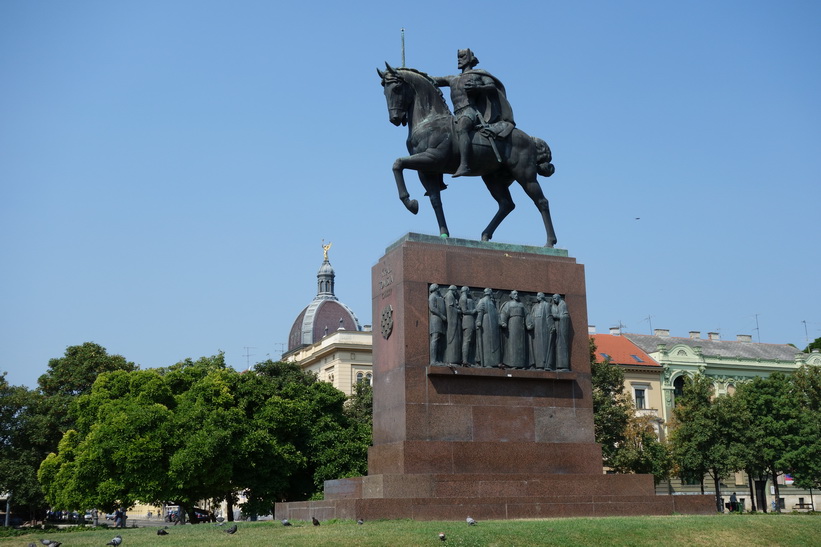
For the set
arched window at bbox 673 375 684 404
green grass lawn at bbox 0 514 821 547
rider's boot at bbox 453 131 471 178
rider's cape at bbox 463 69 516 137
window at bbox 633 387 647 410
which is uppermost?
rider's cape at bbox 463 69 516 137

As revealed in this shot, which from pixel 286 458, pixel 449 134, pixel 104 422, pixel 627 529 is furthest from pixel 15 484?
pixel 627 529

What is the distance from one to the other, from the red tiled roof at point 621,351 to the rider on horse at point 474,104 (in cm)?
4558

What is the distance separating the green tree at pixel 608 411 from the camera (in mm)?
43219

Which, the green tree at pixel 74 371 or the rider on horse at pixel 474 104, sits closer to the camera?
the rider on horse at pixel 474 104

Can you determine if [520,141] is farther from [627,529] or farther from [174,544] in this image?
[174,544]

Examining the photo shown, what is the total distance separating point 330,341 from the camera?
71.6 m

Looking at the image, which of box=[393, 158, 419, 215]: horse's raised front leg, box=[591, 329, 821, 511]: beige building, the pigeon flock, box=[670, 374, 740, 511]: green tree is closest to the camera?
the pigeon flock

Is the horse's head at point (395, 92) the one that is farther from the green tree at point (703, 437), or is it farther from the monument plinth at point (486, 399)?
the green tree at point (703, 437)

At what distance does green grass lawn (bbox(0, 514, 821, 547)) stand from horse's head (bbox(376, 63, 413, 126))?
347 inches

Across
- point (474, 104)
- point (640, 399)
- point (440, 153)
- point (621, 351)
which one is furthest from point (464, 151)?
point (621, 351)

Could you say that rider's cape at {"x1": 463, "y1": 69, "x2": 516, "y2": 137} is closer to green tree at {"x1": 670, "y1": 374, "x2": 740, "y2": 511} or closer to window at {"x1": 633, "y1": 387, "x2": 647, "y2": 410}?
green tree at {"x1": 670, "y1": 374, "x2": 740, "y2": 511}

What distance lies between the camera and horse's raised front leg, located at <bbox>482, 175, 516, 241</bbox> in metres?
20.6

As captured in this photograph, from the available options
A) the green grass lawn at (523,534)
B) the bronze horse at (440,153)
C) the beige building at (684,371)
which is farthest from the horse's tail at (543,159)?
the beige building at (684,371)

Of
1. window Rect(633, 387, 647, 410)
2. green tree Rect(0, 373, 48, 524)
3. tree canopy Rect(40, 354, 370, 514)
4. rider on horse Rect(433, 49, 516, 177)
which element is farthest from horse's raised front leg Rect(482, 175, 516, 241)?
window Rect(633, 387, 647, 410)
